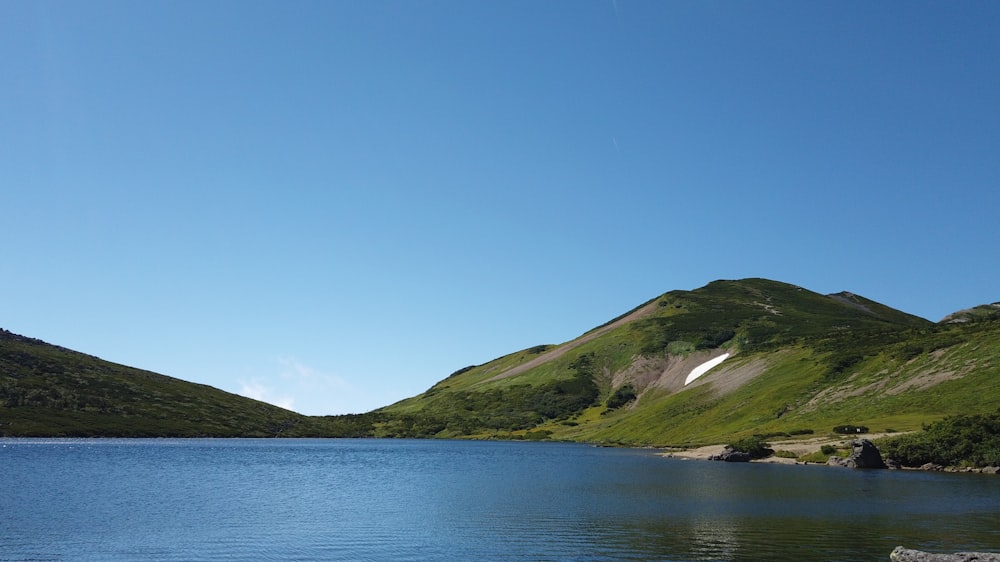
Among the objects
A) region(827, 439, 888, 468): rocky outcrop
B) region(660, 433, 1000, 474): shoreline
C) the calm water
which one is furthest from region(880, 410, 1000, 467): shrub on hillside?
the calm water

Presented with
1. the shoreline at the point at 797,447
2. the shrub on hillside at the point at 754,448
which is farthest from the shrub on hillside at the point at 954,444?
the shrub on hillside at the point at 754,448

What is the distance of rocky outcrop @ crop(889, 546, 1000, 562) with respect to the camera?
3234 centimetres

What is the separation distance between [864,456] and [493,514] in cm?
6655

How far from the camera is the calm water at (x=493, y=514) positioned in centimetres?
4106

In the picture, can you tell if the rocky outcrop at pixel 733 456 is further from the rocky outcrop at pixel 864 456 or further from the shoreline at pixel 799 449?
the rocky outcrop at pixel 864 456

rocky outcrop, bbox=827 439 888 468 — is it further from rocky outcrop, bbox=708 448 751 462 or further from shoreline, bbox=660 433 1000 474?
rocky outcrop, bbox=708 448 751 462

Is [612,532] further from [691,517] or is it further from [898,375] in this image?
[898,375]

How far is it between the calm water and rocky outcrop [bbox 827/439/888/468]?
6208 mm

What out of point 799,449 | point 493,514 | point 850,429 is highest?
point 850,429

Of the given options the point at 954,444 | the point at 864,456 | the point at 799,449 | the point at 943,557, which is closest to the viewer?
the point at 943,557

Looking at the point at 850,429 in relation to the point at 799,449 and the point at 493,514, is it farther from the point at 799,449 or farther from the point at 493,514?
the point at 493,514

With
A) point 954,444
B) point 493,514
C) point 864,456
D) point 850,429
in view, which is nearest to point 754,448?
point 850,429

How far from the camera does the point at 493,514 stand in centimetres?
5709

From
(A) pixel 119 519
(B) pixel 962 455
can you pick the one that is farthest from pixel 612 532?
(B) pixel 962 455
